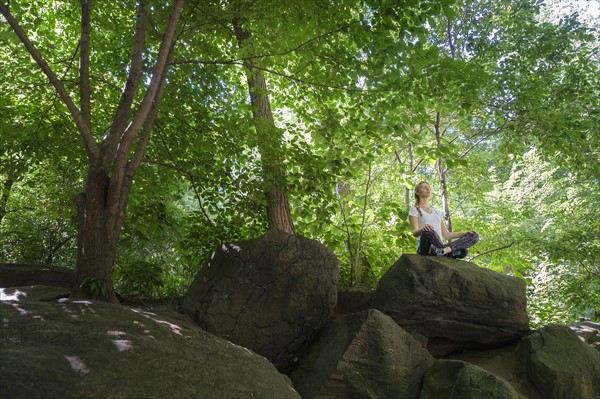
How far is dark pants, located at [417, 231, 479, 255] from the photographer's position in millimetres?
5109

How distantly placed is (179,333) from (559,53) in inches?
284

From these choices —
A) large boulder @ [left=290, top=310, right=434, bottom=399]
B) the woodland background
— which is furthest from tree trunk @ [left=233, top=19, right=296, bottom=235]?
large boulder @ [left=290, top=310, right=434, bottom=399]

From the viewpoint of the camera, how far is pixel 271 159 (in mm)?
5625

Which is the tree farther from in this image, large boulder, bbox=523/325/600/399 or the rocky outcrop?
large boulder, bbox=523/325/600/399

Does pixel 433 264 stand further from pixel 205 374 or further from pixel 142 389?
pixel 142 389

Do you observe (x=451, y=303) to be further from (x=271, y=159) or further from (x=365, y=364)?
(x=271, y=159)

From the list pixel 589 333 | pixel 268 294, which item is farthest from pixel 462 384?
pixel 589 333

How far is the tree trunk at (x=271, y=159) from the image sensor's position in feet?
18.2

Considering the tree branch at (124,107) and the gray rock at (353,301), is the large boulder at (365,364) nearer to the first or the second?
the gray rock at (353,301)

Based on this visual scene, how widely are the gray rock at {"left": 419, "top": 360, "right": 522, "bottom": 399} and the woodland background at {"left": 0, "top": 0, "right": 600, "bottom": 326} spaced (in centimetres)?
217

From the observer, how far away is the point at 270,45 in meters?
5.44

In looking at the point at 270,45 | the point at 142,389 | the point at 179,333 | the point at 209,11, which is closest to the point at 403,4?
the point at 270,45

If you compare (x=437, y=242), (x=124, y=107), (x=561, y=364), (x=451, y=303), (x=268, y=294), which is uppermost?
(x=124, y=107)

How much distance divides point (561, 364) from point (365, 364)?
2.21 meters
